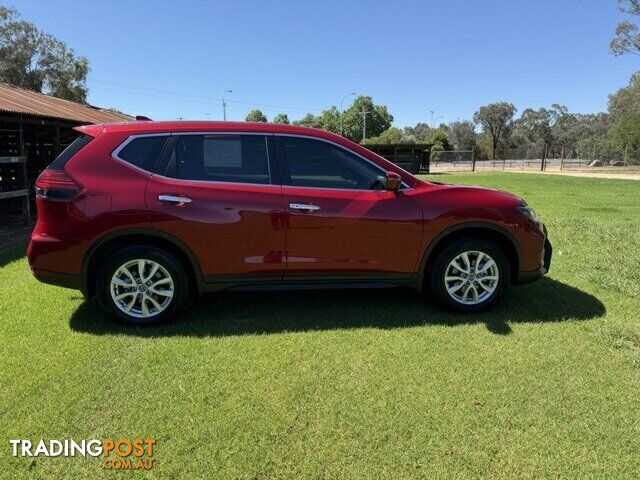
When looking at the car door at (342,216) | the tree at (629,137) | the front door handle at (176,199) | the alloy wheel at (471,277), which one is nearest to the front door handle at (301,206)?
the car door at (342,216)

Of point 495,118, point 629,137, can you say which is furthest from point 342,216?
point 495,118

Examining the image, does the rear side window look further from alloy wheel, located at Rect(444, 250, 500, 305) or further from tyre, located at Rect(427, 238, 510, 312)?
alloy wheel, located at Rect(444, 250, 500, 305)

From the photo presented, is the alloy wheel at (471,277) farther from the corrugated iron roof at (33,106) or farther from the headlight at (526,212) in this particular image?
the corrugated iron roof at (33,106)

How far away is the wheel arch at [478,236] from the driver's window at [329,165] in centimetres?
77

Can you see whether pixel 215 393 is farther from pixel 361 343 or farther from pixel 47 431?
pixel 361 343

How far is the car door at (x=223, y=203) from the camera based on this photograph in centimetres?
382

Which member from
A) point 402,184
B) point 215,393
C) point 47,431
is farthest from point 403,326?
point 47,431

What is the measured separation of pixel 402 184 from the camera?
4.14 m

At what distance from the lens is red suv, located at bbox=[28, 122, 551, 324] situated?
12.5ft

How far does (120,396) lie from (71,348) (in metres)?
0.96

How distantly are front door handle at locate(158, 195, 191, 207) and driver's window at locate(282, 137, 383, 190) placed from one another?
0.96 m

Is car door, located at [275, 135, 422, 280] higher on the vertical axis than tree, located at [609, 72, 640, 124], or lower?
lower

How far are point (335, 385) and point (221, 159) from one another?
218 cm

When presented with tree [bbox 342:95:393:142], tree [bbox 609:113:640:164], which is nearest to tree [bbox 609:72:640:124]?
tree [bbox 609:113:640:164]
